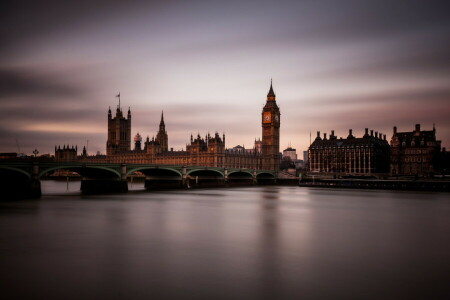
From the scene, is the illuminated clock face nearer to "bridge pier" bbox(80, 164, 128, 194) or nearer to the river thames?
"bridge pier" bbox(80, 164, 128, 194)

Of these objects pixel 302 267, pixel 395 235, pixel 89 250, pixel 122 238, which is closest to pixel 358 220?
pixel 395 235

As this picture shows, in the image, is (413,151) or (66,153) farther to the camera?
(66,153)

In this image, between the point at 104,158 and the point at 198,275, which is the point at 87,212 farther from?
the point at 104,158

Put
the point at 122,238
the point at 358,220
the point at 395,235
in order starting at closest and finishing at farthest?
the point at 122,238
the point at 395,235
the point at 358,220

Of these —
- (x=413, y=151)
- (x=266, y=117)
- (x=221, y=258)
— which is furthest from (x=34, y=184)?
(x=266, y=117)

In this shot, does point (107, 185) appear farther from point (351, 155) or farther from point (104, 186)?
point (351, 155)

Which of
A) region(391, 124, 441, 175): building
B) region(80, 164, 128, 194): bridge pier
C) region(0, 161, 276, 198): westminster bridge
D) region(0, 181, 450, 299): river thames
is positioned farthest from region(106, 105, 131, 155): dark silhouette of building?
region(0, 181, 450, 299): river thames

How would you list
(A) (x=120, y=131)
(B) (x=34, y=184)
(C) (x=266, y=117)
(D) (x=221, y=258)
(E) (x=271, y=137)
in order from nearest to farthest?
(D) (x=221, y=258) < (B) (x=34, y=184) < (E) (x=271, y=137) < (C) (x=266, y=117) < (A) (x=120, y=131)
